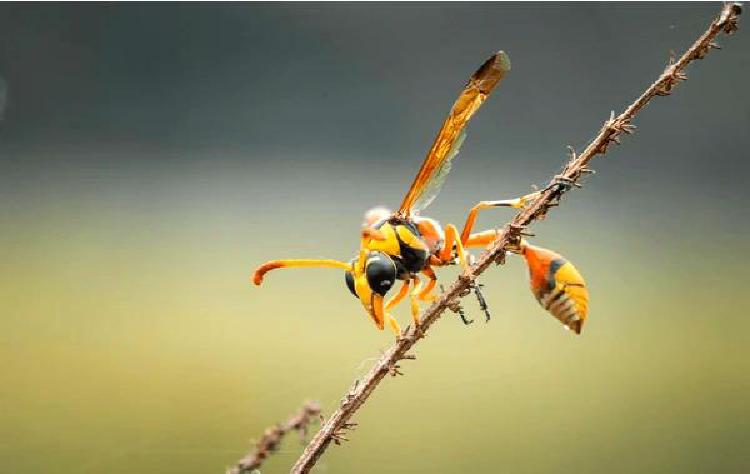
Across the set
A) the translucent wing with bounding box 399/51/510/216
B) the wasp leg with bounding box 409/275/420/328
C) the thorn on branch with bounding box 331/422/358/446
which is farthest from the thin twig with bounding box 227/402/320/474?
the translucent wing with bounding box 399/51/510/216

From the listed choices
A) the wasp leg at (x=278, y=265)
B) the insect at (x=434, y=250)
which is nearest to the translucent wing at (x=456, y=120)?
the insect at (x=434, y=250)

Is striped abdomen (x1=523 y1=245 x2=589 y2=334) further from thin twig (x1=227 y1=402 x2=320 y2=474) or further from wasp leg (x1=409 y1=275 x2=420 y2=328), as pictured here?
thin twig (x1=227 y1=402 x2=320 y2=474)

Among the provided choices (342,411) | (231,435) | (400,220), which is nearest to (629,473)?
(231,435)

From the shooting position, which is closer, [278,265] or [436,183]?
[278,265]

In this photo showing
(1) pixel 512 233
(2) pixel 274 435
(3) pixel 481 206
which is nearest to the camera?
(2) pixel 274 435

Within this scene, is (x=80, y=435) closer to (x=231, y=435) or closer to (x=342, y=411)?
(x=231, y=435)

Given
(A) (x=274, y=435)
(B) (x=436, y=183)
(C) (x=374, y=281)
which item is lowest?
(A) (x=274, y=435)

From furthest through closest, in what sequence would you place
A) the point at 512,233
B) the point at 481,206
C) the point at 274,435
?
1. the point at 481,206
2. the point at 512,233
3. the point at 274,435

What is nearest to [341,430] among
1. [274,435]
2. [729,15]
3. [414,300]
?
[274,435]

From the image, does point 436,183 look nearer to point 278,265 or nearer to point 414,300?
point 414,300
